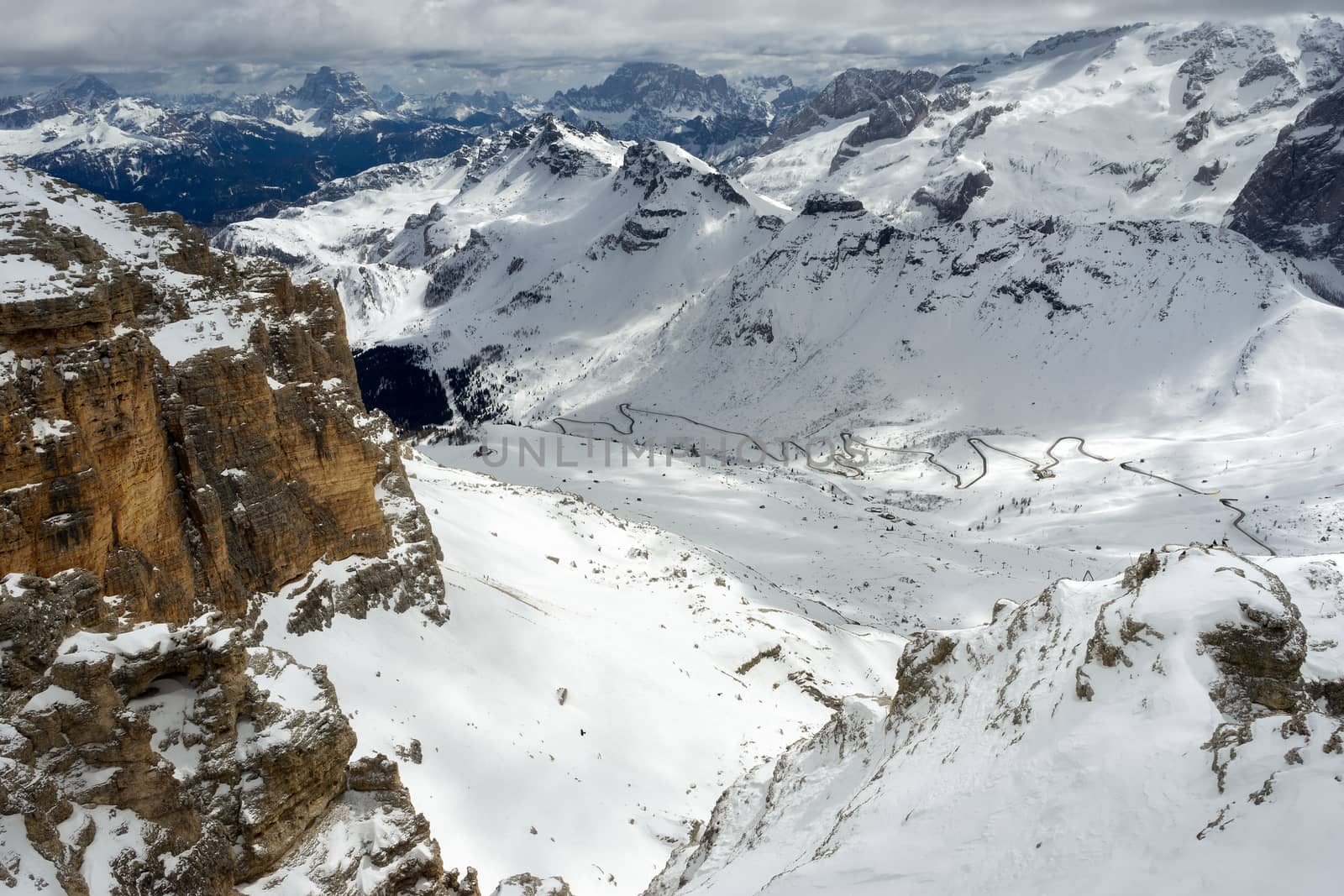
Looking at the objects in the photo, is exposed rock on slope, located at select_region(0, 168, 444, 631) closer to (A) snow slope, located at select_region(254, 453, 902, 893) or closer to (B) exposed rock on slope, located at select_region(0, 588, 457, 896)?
(A) snow slope, located at select_region(254, 453, 902, 893)

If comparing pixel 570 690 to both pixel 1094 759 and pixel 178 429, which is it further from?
pixel 1094 759

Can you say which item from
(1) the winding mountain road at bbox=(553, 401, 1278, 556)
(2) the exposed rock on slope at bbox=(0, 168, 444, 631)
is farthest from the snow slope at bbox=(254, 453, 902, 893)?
(1) the winding mountain road at bbox=(553, 401, 1278, 556)

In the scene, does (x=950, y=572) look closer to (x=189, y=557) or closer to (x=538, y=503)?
(x=538, y=503)

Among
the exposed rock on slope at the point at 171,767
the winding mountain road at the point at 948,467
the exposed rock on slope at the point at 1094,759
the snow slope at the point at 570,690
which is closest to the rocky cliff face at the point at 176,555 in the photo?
the exposed rock on slope at the point at 171,767

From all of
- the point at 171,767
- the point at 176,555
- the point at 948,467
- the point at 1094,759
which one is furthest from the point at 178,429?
the point at 948,467

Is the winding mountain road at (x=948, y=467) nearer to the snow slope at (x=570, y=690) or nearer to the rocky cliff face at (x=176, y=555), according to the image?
the snow slope at (x=570, y=690)

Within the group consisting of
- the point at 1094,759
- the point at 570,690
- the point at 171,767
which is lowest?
the point at 570,690
